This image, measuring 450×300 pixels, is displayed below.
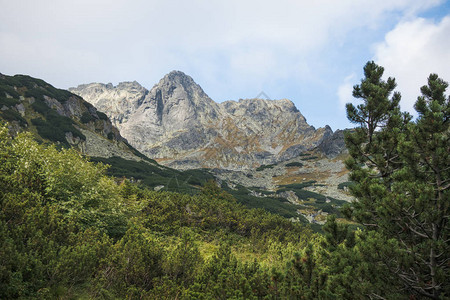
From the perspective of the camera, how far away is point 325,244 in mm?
7543

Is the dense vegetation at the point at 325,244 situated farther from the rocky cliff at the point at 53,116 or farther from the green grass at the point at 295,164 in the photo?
the green grass at the point at 295,164

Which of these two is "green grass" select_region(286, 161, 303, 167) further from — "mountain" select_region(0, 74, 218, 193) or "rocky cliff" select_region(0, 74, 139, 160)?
"rocky cliff" select_region(0, 74, 139, 160)

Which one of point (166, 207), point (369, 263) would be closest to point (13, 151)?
point (166, 207)

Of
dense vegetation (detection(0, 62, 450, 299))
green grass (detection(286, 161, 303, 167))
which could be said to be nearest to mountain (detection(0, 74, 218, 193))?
dense vegetation (detection(0, 62, 450, 299))

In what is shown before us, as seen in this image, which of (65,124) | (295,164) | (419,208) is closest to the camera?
(419,208)

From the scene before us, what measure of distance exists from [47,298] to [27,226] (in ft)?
6.67

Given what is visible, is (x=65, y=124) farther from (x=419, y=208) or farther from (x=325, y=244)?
(x=419, y=208)

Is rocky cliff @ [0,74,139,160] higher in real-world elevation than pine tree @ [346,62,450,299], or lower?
higher

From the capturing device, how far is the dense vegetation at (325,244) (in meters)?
5.16

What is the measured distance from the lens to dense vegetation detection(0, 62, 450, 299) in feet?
16.9

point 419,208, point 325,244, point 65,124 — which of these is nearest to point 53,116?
point 65,124

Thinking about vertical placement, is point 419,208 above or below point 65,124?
below

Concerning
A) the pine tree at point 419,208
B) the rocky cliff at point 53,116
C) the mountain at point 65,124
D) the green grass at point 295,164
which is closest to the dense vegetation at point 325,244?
the pine tree at point 419,208

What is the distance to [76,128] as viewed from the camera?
261 feet
